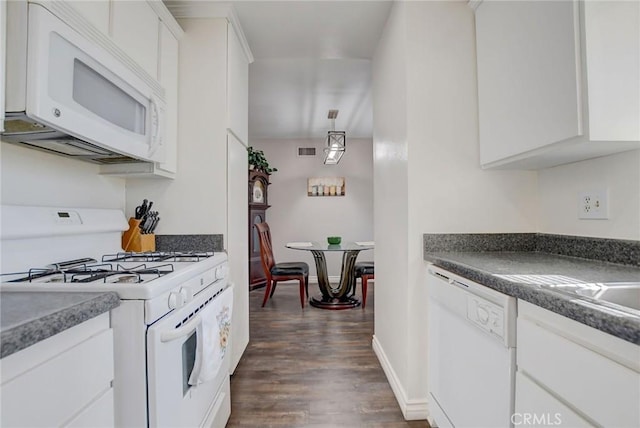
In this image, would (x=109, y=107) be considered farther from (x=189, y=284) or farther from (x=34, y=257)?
(x=189, y=284)

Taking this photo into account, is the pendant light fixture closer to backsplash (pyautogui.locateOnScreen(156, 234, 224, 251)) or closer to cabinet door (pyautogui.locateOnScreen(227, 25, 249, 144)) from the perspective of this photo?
cabinet door (pyautogui.locateOnScreen(227, 25, 249, 144))

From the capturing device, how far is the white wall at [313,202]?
5.29 m

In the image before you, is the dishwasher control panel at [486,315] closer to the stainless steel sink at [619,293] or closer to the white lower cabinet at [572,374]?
the white lower cabinet at [572,374]

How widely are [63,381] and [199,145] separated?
1474 mm

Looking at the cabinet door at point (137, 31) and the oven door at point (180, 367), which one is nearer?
the oven door at point (180, 367)

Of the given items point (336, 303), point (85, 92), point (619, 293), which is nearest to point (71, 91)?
point (85, 92)

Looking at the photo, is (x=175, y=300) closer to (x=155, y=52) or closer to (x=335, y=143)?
(x=155, y=52)

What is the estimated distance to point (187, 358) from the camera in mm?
1146

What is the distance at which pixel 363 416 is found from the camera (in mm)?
1650

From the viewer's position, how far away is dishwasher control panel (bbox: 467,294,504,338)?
994 millimetres

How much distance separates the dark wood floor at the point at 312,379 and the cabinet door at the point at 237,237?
0.22 m

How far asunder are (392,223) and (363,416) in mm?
1090

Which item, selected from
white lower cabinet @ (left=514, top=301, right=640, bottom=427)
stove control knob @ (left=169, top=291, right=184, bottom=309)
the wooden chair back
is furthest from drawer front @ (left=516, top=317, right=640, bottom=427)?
the wooden chair back

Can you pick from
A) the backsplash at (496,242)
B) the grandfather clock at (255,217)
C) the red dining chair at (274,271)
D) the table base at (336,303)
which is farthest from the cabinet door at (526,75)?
the grandfather clock at (255,217)
